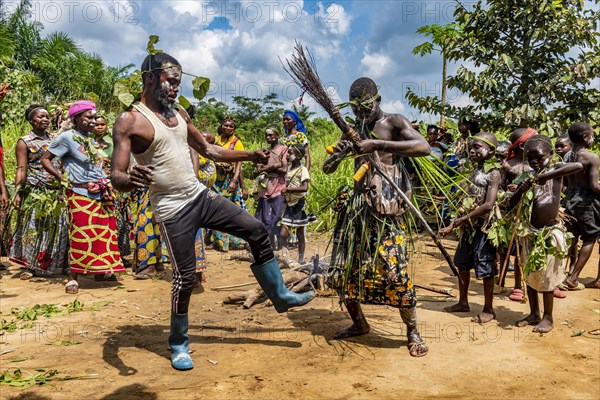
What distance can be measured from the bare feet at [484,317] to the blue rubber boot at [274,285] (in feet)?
5.07

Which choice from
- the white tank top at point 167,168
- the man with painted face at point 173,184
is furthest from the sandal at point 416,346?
the white tank top at point 167,168

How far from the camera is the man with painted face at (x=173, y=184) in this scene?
10.8 feet

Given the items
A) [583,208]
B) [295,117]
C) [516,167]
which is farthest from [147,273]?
[583,208]

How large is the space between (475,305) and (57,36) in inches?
775

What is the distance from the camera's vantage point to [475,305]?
4.92 meters

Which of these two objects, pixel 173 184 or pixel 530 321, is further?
pixel 530 321

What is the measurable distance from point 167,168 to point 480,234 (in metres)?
2.67

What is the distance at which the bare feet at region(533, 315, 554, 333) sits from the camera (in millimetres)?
4113

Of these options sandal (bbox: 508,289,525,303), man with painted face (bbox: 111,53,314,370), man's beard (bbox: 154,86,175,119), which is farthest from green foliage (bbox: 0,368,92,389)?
sandal (bbox: 508,289,525,303)

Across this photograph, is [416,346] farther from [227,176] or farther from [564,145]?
[227,176]

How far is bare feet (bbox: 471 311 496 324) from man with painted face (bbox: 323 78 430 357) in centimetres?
89

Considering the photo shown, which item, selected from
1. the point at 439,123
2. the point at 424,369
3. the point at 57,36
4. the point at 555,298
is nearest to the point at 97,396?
the point at 424,369

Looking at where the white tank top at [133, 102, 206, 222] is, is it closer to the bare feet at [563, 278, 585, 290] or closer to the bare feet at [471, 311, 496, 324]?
the bare feet at [471, 311, 496, 324]

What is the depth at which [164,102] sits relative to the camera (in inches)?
136
